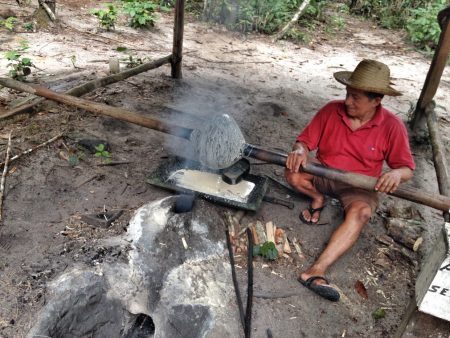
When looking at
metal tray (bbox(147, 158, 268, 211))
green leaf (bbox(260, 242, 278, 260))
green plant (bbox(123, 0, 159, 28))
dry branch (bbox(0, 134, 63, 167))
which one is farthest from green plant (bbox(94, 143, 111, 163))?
green plant (bbox(123, 0, 159, 28))

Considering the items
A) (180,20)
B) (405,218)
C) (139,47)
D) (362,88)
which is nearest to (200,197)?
(362,88)

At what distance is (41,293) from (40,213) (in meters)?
0.96

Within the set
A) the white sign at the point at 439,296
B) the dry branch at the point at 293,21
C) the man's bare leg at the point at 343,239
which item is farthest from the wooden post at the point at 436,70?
the dry branch at the point at 293,21

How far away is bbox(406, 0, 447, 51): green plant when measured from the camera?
10.7m

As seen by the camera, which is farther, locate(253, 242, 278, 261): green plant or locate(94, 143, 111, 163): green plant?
locate(94, 143, 111, 163): green plant

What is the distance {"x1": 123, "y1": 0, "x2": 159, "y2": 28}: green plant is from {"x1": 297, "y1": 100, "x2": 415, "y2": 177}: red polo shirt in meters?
7.30

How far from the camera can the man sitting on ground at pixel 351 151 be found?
10.2 feet

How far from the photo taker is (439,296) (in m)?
1.88

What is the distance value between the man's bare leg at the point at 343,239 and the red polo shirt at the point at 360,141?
416mm

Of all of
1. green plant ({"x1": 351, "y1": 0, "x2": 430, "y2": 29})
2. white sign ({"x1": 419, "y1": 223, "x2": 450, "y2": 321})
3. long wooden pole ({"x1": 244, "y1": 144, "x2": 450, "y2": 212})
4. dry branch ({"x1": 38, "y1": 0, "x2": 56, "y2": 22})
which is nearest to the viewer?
white sign ({"x1": 419, "y1": 223, "x2": 450, "y2": 321})

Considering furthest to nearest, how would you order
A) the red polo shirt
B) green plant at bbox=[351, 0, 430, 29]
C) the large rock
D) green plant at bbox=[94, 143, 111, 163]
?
green plant at bbox=[351, 0, 430, 29], green plant at bbox=[94, 143, 111, 163], the red polo shirt, the large rock

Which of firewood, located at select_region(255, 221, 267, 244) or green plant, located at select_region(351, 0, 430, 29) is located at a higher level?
green plant, located at select_region(351, 0, 430, 29)

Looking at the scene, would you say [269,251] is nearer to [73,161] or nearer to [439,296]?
[439,296]

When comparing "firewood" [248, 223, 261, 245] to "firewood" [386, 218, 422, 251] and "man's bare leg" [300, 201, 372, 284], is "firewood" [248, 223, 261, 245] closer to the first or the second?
"man's bare leg" [300, 201, 372, 284]
